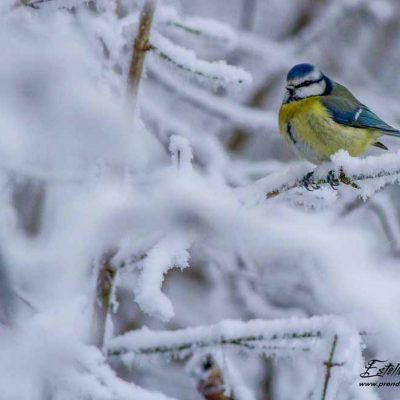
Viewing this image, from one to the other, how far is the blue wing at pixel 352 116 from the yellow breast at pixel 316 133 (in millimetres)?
19

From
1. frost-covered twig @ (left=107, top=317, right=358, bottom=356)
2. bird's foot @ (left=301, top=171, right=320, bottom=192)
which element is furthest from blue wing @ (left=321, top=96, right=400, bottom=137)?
frost-covered twig @ (left=107, top=317, right=358, bottom=356)

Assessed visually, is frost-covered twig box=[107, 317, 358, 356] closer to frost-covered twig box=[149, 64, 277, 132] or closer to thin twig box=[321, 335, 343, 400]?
thin twig box=[321, 335, 343, 400]

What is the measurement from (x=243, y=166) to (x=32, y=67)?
115 cm

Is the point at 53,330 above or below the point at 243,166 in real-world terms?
above

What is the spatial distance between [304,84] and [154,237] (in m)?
1.39

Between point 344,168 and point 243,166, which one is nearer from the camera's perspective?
point 344,168

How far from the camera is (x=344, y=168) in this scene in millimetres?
1335

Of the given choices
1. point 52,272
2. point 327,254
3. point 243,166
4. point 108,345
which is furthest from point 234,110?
point 327,254

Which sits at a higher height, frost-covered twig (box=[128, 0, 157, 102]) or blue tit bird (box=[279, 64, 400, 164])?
frost-covered twig (box=[128, 0, 157, 102])

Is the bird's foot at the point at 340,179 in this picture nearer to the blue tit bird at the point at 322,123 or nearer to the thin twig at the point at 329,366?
the thin twig at the point at 329,366

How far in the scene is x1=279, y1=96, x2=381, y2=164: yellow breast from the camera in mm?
2264

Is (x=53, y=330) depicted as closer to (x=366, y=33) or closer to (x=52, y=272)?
(x=52, y=272)

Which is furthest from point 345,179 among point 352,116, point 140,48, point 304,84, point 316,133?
point 304,84

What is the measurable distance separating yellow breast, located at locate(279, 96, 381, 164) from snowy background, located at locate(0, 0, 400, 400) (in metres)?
0.23
